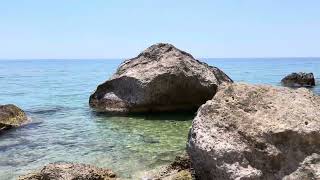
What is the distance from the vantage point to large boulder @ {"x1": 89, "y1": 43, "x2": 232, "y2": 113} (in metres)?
19.2

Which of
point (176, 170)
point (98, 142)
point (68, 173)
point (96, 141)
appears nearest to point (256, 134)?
point (176, 170)

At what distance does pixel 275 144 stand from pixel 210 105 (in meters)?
1.68

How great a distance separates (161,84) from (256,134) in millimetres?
11502

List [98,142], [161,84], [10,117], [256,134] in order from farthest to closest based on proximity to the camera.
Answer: [161,84]
[10,117]
[98,142]
[256,134]

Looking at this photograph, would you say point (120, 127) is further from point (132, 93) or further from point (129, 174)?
point (129, 174)

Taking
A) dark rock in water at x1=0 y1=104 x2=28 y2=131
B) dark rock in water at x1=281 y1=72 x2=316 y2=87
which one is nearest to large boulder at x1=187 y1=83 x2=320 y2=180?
dark rock in water at x1=0 y1=104 x2=28 y2=131

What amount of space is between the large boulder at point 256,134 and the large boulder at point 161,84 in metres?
10.2

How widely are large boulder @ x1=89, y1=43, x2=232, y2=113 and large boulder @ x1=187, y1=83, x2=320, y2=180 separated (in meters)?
10.2

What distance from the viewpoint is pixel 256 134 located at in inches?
306

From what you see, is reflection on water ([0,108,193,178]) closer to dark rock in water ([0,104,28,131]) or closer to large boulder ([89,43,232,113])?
dark rock in water ([0,104,28,131])

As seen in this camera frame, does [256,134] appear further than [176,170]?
No

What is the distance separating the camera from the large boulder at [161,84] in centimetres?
1919

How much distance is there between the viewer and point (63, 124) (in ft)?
59.4

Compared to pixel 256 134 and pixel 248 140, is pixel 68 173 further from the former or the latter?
pixel 256 134
